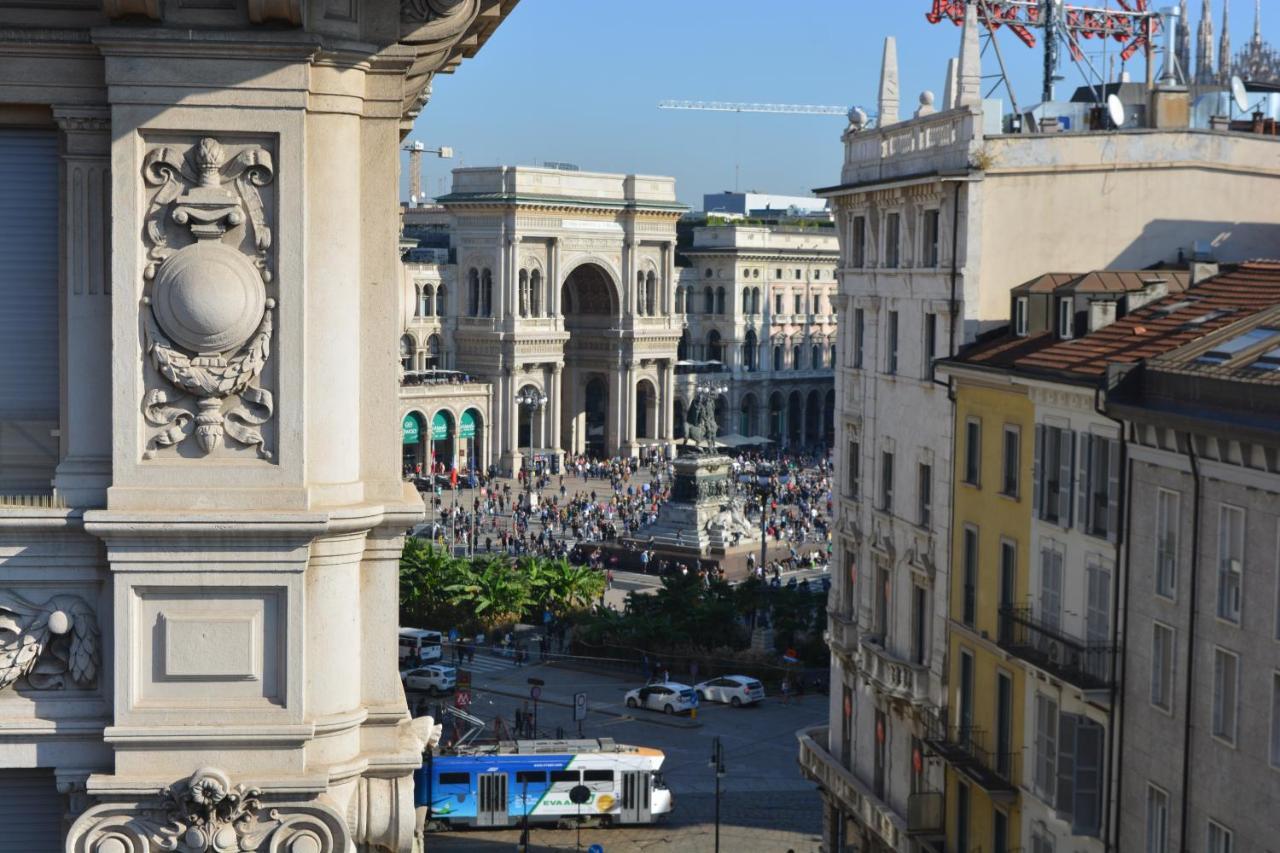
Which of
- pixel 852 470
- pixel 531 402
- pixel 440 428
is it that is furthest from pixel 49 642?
pixel 531 402

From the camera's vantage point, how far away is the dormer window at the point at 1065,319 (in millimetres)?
28250

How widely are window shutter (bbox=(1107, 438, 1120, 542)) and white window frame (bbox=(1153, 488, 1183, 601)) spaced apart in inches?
44.2

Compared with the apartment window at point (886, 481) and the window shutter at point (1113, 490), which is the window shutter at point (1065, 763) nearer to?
the window shutter at point (1113, 490)

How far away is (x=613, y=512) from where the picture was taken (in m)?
96.9

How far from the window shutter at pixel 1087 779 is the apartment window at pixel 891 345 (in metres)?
11.8

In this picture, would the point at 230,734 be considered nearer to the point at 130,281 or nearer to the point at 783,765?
the point at 130,281

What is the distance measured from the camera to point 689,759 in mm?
48875

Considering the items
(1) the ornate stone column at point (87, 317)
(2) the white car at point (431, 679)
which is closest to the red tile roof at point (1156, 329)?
(1) the ornate stone column at point (87, 317)

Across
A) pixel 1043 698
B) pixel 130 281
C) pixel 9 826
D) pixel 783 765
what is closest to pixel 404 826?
pixel 9 826

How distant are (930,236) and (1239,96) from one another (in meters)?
8.60

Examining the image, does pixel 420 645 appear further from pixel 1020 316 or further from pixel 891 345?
pixel 1020 316

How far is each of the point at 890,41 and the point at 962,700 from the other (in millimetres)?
15501

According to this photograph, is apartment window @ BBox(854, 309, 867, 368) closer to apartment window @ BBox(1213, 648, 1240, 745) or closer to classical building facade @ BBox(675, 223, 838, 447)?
apartment window @ BBox(1213, 648, 1240, 745)

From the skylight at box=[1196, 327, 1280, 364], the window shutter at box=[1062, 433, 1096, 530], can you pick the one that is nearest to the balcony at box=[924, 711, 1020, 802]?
the window shutter at box=[1062, 433, 1096, 530]
